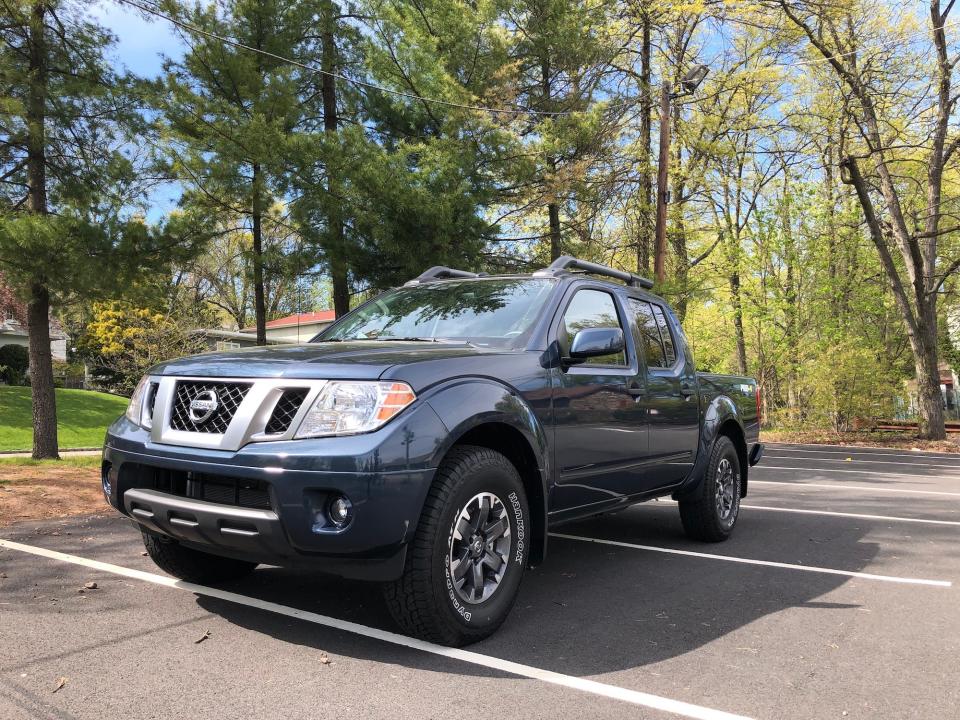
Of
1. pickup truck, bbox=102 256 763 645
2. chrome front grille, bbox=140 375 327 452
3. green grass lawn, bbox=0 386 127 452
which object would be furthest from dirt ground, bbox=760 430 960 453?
green grass lawn, bbox=0 386 127 452

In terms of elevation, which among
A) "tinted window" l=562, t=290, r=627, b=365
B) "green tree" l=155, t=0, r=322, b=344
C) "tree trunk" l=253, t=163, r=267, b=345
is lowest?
"tinted window" l=562, t=290, r=627, b=365

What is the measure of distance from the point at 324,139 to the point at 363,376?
8.82 m

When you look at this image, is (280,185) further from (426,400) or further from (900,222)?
(900,222)

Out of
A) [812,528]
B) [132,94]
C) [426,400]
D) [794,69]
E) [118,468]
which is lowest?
[812,528]

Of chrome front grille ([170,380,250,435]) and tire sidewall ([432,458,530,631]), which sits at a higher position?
chrome front grille ([170,380,250,435])

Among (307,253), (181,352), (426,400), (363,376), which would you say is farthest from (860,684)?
(181,352)

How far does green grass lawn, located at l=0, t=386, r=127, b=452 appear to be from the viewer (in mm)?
22859

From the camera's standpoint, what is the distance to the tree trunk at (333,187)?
11742 mm

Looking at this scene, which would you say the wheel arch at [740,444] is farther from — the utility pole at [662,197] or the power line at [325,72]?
the utility pole at [662,197]

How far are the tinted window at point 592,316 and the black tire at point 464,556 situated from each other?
114 centimetres

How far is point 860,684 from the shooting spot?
3277 mm

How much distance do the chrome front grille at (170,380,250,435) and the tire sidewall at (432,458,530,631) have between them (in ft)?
3.52

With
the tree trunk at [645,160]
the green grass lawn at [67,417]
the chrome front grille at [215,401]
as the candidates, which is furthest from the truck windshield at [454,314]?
the green grass lawn at [67,417]

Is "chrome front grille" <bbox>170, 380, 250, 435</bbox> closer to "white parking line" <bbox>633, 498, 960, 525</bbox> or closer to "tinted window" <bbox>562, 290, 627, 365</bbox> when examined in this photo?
"tinted window" <bbox>562, 290, 627, 365</bbox>
